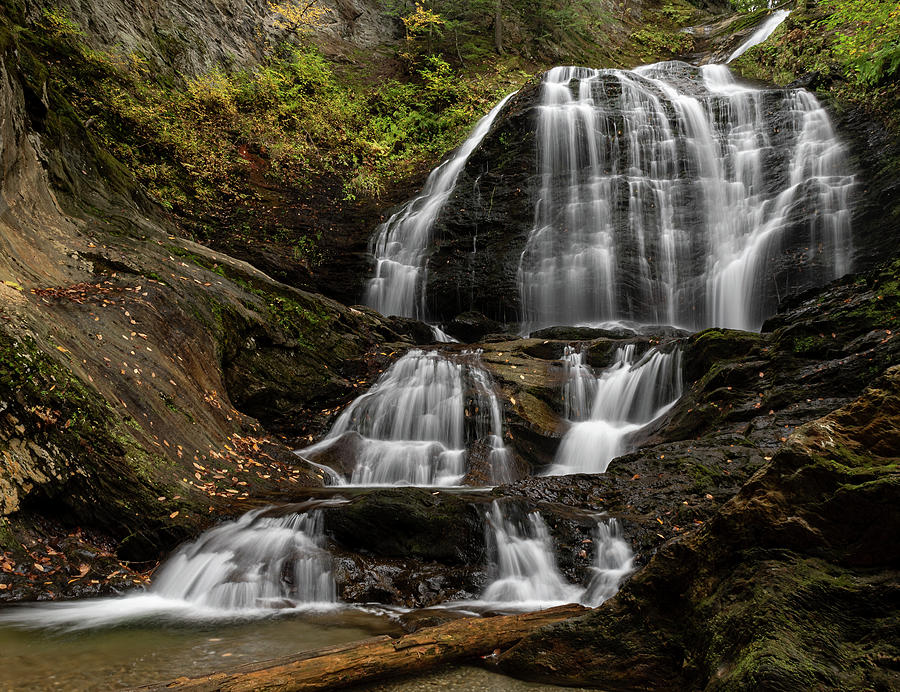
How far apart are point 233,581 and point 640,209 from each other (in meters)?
13.2

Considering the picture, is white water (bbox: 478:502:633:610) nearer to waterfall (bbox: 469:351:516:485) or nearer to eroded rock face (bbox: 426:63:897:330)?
waterfall (bbox: 469:351:516:485)

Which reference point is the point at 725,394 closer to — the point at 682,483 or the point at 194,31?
the point at 682,483

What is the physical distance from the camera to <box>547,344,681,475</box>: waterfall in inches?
321

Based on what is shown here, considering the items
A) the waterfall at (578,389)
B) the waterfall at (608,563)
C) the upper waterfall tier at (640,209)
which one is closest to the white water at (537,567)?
the waterfall at (608,563)

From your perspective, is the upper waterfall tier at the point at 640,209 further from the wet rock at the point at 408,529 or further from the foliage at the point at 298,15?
the foliage at the point at 298,15

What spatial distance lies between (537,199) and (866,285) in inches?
364

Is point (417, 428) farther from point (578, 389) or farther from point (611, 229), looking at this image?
point (611, 229)

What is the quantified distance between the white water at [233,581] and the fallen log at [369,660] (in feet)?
5.25

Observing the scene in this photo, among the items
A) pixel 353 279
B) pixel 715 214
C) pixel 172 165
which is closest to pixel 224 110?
pixel 172 165

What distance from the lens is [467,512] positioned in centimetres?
533

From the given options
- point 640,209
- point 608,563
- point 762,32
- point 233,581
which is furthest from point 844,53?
point 233,581

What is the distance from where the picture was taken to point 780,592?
2246mm

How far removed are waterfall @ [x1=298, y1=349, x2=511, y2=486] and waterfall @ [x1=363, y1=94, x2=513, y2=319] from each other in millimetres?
4879

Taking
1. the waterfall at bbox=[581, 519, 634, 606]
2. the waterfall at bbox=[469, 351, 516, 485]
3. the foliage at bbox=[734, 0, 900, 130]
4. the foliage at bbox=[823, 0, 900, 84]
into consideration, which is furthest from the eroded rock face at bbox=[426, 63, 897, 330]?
the waterfall at bbox=[581, 519, 634, 606]
